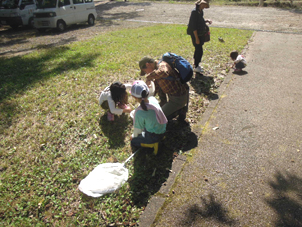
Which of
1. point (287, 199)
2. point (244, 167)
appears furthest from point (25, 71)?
point (287, 199)

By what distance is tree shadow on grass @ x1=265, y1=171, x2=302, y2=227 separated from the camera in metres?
2.66

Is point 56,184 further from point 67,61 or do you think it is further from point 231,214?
point 67,61

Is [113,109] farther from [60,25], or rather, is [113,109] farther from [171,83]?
[60,25]

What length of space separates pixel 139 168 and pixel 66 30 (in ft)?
39.2

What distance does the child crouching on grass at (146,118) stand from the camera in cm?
333

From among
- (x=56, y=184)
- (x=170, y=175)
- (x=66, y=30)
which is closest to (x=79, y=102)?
(x=56, y=184)

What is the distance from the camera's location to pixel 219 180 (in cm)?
325

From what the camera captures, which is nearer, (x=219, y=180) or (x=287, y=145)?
(x=219, y=180)

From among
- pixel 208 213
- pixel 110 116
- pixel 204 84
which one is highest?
pixel 204 84

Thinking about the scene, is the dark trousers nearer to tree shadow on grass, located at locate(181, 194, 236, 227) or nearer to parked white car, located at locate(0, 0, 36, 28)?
tree shadow on grass, located at locate(181, 194, 236, 227)

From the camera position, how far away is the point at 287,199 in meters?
2.91

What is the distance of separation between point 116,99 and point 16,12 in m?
13.1

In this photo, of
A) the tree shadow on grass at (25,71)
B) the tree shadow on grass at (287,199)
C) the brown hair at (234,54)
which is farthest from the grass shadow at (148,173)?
the brown hair at (234,54)

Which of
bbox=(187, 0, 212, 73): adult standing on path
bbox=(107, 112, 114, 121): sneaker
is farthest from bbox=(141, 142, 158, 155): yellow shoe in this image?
bbox=(187, 0, 212, 73): adult standing on path
